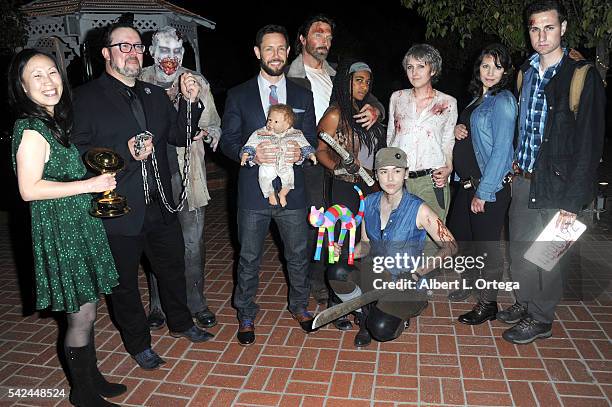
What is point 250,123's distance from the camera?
12.7ft

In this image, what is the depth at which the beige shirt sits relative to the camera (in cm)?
408

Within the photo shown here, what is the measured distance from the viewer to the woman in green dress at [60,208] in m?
2.75

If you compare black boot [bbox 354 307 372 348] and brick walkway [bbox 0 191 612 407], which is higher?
black boot [bbox 354 307 372 348]

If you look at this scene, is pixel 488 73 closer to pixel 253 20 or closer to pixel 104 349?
pixel 104 349

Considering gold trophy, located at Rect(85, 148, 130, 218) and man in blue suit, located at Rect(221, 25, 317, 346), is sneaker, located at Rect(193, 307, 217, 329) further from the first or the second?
gold trophy, located at Rect(85, 148, 130, 218)

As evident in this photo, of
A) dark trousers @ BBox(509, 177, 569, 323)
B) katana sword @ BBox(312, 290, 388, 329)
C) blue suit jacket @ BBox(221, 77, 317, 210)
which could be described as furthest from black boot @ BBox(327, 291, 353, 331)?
dark trousers @ BBox(509, 177, 569, 323)

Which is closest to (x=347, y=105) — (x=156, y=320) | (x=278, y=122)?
(x=278, y=122)

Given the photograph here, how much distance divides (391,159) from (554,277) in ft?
5.54

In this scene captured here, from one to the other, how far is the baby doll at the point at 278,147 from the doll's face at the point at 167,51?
2.89 ft

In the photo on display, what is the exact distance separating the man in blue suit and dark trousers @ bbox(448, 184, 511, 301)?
1.47m

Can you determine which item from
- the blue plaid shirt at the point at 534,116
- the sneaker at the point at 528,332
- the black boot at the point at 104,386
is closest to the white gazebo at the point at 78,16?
the blue plaid shirt at the point at 534,116

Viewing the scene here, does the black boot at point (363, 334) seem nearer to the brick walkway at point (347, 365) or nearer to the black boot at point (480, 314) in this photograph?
the brick walkway at point (347, 365)

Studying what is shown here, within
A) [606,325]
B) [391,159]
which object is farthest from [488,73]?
[606,325]

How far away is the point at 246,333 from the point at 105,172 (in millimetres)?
1923
